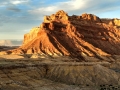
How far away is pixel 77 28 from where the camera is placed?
484 feet

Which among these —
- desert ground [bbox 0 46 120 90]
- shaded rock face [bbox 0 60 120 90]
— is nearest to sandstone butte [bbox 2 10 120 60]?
shaded rock face [bbox 0 60 120 90]

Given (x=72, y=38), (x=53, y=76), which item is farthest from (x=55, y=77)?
(x=72, y=38)

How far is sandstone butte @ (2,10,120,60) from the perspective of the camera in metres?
129

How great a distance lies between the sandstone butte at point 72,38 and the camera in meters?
129

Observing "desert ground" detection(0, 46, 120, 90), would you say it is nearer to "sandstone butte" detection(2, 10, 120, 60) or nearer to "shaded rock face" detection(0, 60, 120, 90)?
"shaded rock face" detection(0, 60, 120, 90)

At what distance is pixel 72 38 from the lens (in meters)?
142

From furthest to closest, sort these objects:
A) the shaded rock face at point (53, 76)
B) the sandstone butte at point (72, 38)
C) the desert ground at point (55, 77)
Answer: the sandstone butte at point (72, 38)
the desert ground at point (55, 77)
the shaded rock face at point (53, 76)

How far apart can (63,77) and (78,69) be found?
6.46m

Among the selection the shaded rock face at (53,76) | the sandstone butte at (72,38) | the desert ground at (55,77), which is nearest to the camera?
the shaded rock face at (53,76)

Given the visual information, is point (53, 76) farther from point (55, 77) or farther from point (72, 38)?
point (72, 38)

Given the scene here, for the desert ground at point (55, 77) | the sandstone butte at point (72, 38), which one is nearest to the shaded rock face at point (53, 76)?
the desert ground at point (55, 77)

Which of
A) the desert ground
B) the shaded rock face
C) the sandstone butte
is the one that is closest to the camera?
the shaded rock face

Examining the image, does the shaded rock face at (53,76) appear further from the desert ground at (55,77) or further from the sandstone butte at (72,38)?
the sandstone butte at (72,38)

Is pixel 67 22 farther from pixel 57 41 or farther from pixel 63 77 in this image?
pixel 63 77
